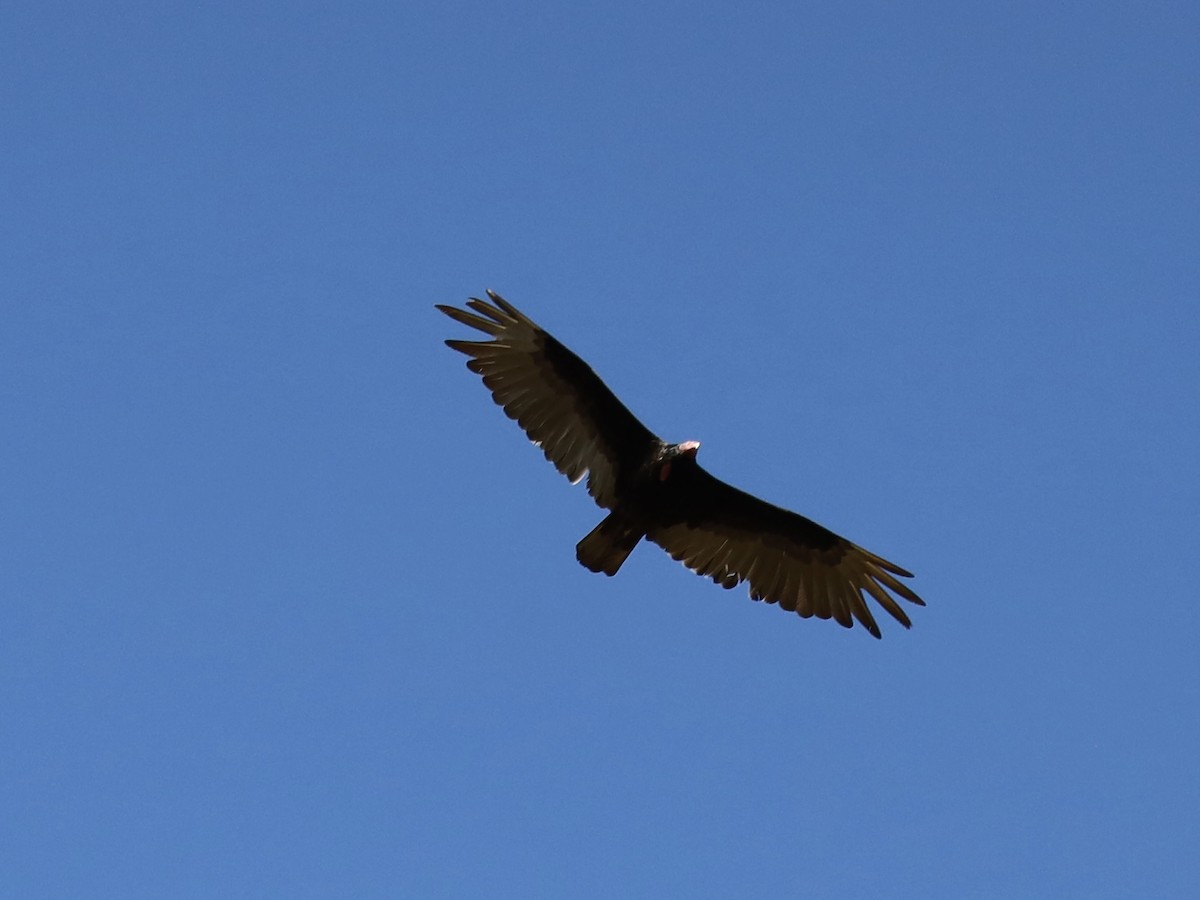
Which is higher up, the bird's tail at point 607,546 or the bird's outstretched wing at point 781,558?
the bird's outstretched wing at point 781,558

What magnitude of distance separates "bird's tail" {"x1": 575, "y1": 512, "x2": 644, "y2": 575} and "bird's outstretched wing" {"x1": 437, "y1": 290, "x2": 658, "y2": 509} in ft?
0.60

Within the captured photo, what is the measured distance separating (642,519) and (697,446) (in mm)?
801

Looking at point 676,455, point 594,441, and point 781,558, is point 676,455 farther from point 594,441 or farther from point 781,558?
point 781,558

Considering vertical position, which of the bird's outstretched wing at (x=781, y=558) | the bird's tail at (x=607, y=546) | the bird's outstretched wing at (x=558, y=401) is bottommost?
the bird's tail at (x=607, y=546)

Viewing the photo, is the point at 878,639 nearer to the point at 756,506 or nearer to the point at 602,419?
the point at 756,506

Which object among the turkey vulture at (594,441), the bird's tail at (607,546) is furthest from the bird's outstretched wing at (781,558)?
the bird's tail at (607,546)

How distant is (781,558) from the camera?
1455 centimetres

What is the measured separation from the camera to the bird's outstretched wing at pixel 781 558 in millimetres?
14195

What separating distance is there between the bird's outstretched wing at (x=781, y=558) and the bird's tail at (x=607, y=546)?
20.7 inches

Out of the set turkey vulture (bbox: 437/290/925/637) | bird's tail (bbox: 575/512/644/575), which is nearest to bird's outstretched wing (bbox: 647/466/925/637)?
turkey vulture (bbox: 437/290/925/637)

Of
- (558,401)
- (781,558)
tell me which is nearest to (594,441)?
(558,401)

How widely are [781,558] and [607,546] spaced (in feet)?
6.05

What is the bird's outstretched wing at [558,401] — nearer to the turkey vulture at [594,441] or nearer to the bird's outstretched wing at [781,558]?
the turkey vulture at [594,441]

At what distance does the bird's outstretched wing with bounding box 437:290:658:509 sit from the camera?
13.5m
